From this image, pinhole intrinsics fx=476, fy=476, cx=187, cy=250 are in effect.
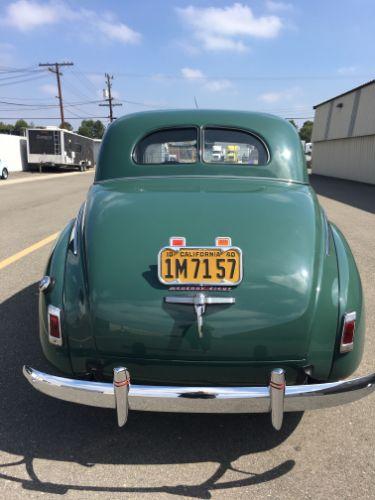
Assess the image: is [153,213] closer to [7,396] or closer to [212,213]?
[212,213]

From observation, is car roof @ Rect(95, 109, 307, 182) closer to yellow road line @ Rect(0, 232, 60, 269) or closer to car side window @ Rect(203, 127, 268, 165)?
car side window @ Rect(203, 127, 268, 165)

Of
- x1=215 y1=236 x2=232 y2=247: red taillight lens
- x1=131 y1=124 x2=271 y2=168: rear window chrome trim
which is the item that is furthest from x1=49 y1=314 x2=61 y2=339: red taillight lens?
x1=131 y1=124 x2=271 y2=168: rear window chrome trim

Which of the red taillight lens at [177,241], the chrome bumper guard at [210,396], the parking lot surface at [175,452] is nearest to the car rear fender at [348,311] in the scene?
the chrome bumper guard at [210,396]

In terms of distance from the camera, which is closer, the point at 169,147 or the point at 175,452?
the point at 175,452

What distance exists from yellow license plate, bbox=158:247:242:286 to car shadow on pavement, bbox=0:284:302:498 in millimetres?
956

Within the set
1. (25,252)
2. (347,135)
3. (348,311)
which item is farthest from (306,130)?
(348,311)

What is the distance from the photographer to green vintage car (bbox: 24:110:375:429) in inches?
89.9

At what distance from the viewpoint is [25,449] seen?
2.58 meters

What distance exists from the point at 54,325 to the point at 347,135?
90.1ft

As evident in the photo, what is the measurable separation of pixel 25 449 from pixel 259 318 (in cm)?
146

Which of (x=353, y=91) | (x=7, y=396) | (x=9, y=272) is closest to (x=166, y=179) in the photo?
(x=7, y=396)

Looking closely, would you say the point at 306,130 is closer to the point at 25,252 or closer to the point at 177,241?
the point at 25,252

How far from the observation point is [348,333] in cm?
248

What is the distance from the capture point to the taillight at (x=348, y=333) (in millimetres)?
2467
